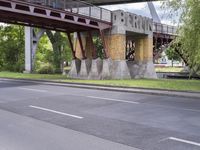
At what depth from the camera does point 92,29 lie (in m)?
33.4

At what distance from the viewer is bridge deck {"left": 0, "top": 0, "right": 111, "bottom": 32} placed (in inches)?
976

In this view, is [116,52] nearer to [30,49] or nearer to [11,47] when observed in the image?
[30,49]

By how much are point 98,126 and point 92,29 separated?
81.8 ft

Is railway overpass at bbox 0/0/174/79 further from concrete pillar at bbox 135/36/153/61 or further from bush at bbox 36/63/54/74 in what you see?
bush at bbox 36/63/54/74

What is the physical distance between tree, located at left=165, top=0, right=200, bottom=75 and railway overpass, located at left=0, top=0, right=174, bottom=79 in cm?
1048

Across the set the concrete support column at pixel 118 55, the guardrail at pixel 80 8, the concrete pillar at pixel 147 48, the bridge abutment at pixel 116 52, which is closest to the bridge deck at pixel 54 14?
the guardrail at pixel 80 8

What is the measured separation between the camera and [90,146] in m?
7.07

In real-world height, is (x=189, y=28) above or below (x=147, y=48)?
above

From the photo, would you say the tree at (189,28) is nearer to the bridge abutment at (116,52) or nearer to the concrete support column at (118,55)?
the bridge abutment at (116,52)

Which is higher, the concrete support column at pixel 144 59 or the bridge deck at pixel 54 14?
the bridge deck at pixel 54 14

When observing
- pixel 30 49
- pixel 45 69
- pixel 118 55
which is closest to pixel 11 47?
pixel 30 49

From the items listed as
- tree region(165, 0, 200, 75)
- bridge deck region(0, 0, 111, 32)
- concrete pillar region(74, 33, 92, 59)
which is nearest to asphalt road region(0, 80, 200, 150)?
tree region(165, 0, 200, 75)

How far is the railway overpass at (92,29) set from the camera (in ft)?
86.6

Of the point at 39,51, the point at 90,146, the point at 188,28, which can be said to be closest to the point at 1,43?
the point at 39,51
